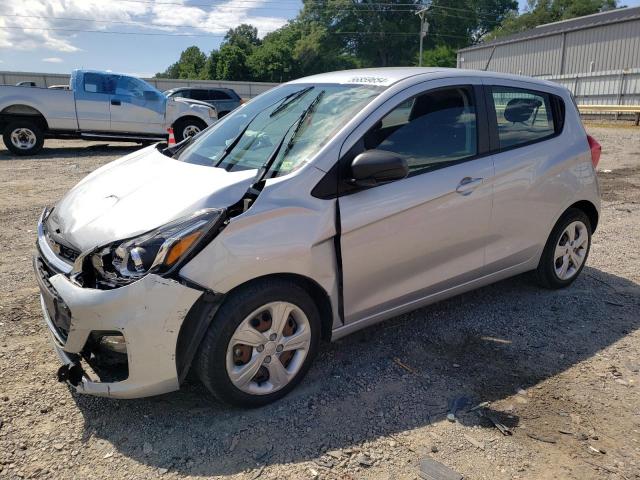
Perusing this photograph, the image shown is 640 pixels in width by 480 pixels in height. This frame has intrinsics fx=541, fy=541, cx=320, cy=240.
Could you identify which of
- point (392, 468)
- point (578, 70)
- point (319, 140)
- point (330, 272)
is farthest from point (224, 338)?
point (578, 70)

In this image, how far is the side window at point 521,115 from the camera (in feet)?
12.7

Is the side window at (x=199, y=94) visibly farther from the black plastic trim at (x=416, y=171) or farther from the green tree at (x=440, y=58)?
the green tree at (x=440, y=58)

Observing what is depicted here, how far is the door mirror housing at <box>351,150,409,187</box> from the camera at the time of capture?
292 centimetres

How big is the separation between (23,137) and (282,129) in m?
11.5

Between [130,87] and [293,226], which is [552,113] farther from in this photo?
[130,87]

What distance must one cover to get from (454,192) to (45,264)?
2.47 m

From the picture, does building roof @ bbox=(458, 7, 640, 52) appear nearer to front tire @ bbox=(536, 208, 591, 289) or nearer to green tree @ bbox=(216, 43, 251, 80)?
green tree @ bbox=(216, 43, 251, 80)

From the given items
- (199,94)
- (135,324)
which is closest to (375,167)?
(135,324)

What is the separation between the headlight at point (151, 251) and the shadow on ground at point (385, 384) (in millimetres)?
831

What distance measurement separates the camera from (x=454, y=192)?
11.4ft

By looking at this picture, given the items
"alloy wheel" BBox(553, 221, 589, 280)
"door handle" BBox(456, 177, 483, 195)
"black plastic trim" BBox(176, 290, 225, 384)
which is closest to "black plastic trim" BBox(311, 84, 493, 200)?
"door handle" BBox(456, 177, 483, 195)

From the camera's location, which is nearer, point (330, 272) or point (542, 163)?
point (330, 272)

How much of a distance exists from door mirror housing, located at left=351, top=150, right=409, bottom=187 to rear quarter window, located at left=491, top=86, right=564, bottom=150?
4.01ft

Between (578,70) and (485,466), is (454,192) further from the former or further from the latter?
(578,70)
